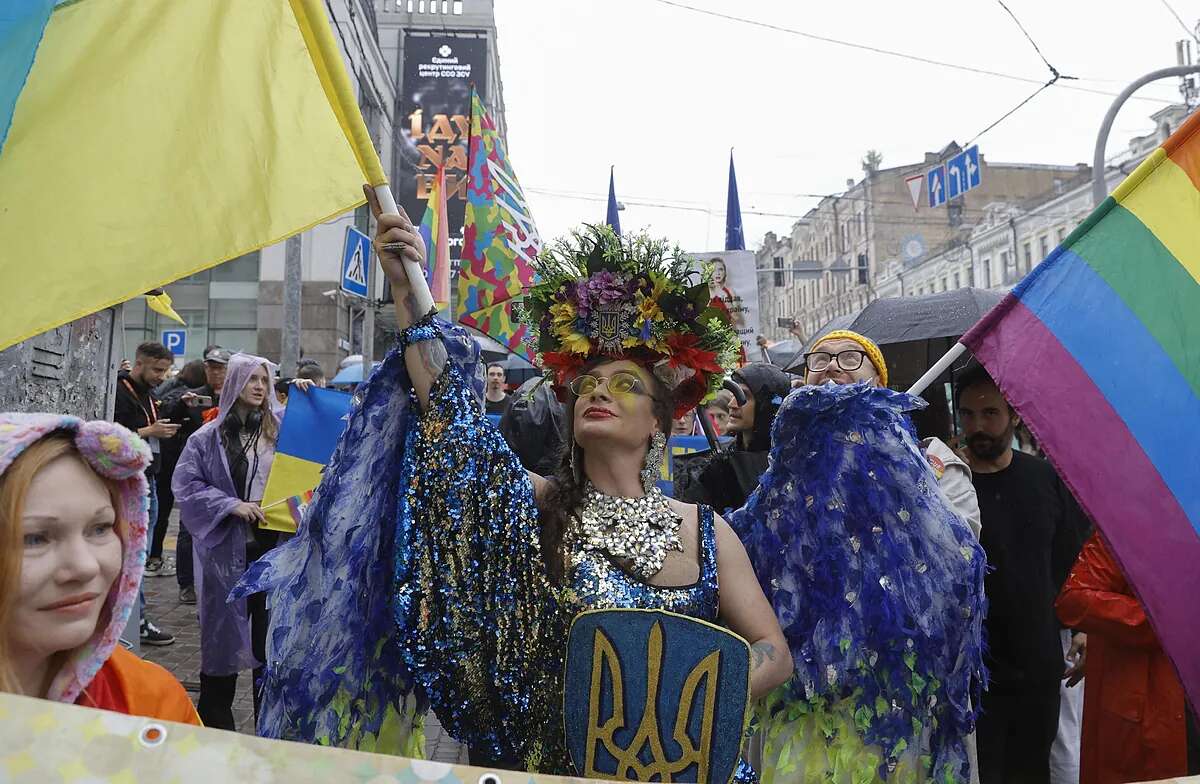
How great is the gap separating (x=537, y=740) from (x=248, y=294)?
2115 centimetres

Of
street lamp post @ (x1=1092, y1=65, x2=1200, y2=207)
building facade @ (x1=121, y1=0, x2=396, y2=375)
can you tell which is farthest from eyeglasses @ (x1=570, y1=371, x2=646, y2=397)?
building facade @ (x1=121, y1=0, x2=396, y2=375)

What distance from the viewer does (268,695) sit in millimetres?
2025

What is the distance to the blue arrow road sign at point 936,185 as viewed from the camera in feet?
67.7

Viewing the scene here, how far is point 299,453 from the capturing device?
4.31 meters


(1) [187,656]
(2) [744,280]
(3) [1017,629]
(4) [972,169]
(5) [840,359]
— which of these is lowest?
(1) [187,656]

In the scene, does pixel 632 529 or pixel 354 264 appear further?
pixel 354 264

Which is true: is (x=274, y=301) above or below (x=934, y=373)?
above

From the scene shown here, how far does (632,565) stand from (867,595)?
2.50ft

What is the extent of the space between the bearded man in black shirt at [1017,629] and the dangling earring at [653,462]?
1525mm

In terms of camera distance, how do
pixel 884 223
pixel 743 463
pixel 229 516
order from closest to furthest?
pixel 743 463, pixel 229 516, pixel 884 223

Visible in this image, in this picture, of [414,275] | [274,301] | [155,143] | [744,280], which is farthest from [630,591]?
[274,301]

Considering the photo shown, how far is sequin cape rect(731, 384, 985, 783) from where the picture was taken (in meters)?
2.35

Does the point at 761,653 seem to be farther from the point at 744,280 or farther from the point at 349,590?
the point at 744,280

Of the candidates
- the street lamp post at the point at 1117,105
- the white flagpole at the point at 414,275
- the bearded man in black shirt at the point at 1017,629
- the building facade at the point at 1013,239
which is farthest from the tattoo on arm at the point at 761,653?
the building facade at the point at 1013,239
